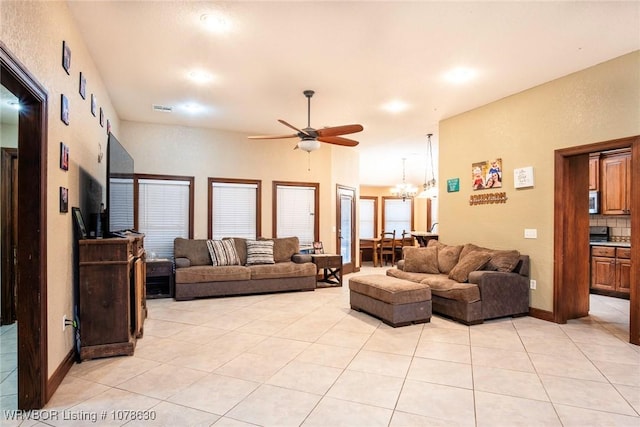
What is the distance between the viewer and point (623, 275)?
5.61 meters

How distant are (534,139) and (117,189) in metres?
4.79

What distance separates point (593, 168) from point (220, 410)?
690 cm

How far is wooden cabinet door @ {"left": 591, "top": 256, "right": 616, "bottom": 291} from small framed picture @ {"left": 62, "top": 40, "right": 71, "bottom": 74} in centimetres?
745

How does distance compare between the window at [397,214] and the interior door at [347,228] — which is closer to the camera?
the interior door at [347,228]

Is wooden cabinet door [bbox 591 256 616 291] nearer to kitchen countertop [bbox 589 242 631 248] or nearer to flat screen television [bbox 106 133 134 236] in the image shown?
kitchen countertop [bbox 589 242 631 248]

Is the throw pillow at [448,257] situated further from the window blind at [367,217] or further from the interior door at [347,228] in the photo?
the window blind at [367,217]

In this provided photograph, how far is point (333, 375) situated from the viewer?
2.77 metres

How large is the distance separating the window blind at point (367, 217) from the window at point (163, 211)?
6.64 meters

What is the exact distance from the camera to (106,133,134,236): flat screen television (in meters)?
3.20

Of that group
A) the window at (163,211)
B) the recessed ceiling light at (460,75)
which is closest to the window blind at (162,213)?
the window at (163,211)

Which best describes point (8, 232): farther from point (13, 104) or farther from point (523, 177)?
point (523, 177)

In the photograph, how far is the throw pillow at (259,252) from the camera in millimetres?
6148

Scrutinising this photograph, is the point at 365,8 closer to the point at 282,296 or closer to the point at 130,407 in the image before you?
the point at 130,407

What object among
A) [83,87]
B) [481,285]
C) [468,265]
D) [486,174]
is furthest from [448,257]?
[83,87]
